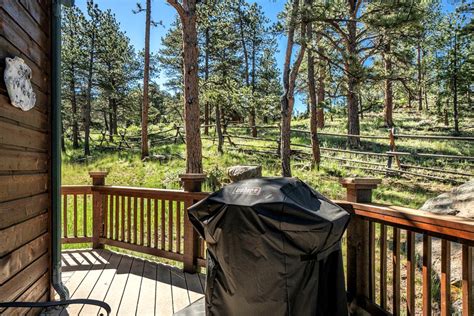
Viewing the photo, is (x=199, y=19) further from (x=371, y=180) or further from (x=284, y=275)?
(x=284, y=275)

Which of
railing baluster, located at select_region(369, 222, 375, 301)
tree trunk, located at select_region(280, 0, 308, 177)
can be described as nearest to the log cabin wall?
railing baluster, located at select_region(369, 222, 375, 301)

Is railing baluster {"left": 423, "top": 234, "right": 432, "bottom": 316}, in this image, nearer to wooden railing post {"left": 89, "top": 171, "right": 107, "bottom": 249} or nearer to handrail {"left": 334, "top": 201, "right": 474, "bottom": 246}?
handrail {"left": 334, "top": 201, "right": 474, "bottom": 246}

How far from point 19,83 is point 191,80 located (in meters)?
4.57

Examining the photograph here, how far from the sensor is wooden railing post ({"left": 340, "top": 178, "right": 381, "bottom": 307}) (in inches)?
85.9

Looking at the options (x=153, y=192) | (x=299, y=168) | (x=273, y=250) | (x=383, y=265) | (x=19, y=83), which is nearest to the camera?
(x=273, y=250)

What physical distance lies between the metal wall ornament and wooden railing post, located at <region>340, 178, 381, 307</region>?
212cm

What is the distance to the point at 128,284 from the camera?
10.0 feet

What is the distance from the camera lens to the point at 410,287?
187 cm

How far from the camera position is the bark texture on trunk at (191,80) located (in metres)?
6.09

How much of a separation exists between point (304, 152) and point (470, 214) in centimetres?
783

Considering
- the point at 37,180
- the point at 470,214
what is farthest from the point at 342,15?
the point at 37,180

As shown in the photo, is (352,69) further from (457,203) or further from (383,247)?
(383,247)

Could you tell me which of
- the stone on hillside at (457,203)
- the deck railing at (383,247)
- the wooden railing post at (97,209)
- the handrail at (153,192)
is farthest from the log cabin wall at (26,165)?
the stone on hillside at (457,203)

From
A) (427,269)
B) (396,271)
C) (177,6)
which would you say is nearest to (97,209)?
(396,271)
